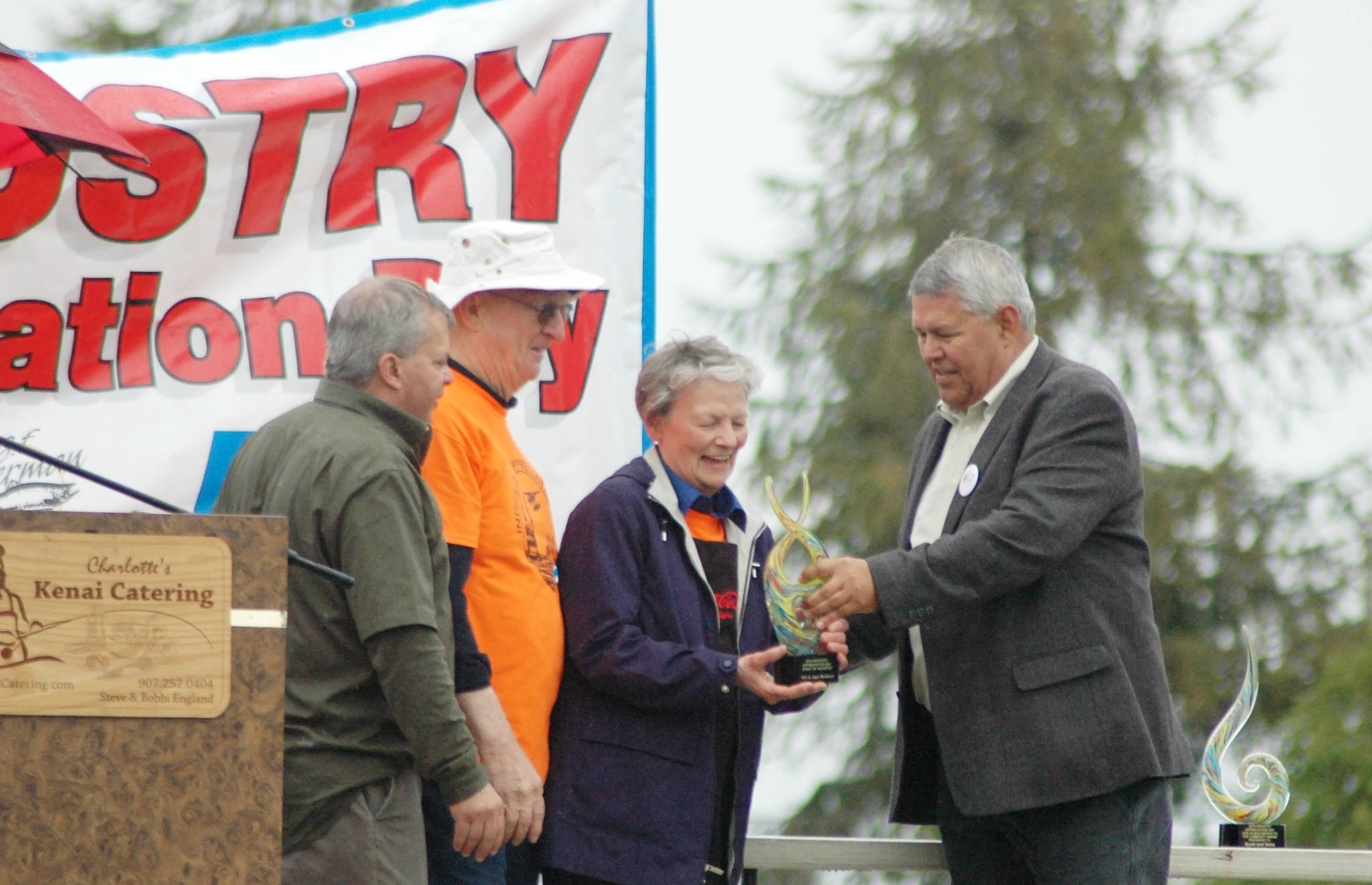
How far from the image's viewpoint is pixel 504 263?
327 cm

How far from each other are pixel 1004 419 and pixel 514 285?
0.97 meters

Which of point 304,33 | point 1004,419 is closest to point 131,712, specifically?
point 1004,419

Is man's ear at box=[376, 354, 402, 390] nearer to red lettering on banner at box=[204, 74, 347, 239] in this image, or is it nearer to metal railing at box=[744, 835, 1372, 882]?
metal railing at box=[744, 835, 1372, 882]

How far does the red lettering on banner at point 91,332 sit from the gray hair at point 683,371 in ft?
4.90

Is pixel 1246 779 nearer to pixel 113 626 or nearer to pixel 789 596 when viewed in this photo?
pixel 789 596

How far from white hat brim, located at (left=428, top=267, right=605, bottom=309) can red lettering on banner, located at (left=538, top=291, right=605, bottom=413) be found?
2.46 feet

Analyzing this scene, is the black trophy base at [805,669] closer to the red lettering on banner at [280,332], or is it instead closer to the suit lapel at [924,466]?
the suit lapel at [924,466]

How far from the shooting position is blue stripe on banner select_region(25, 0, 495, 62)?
13.8 ft

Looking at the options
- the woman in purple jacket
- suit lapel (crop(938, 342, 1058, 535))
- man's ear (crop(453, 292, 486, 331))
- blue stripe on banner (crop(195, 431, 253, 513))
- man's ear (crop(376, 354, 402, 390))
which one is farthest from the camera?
blue stripe on banner (crop(195, 431, 253, 513))

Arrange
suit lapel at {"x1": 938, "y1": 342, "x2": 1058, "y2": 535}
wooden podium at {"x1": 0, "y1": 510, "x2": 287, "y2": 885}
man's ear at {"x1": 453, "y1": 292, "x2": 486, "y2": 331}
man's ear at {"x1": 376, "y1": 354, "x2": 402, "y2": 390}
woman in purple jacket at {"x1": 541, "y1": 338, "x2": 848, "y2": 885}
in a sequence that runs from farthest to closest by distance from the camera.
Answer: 1. man's ear at {"x1": 453, "y1": 292, "x2": 486, "y2": 331}
2. suit lapel at {"x1": 938, "y1": 342, "x2": 1058, "y2": 535}
3. woman in purple jacket at {"x1": 541, "y1": 338, "x2": 848, "y2": 885}
4. man's ear at {"x1": 376, "y1": 354, "x2": 402, "y2": 390}
5. wooden podium at {"x1": 0, "y1": 510, "x2": 287, "y2": 885}

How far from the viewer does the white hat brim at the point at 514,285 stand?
10.6 feet

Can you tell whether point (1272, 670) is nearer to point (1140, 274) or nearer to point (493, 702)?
point (1140, 274)

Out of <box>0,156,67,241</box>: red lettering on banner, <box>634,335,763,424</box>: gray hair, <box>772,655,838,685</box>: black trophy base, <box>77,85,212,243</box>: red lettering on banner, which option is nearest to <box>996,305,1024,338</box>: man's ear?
<box>634,335,763,424</box>: gray hair

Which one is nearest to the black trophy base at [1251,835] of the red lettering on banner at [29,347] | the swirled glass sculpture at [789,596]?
the swirled glass sculpture at [789,596]
